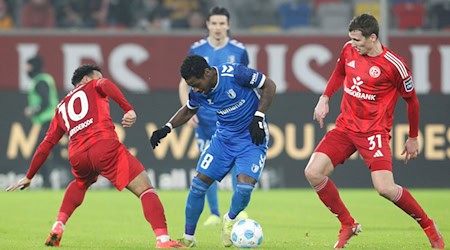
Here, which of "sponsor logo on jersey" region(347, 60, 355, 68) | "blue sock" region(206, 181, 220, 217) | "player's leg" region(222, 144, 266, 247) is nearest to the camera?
"player's leg" region(222, 144, 266, 247)

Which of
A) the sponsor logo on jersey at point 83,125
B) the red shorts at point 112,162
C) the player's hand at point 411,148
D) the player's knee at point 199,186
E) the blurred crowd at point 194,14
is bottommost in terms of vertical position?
the blurred crowd at point 194,14

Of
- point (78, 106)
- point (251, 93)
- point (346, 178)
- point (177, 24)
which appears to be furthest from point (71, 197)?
point (177, 24)

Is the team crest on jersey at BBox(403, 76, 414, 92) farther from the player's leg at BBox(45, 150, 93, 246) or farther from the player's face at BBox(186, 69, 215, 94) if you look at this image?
the player's leg at BBox(45, 150, 93, 246)

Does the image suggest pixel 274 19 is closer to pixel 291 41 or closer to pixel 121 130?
pixel 291 41

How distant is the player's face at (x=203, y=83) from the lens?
8.97 m

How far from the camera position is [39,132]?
17484 millimetres

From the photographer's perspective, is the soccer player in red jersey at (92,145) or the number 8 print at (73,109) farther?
the number 8 print at (73,109)

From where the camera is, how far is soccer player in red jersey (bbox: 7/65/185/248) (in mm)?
9078

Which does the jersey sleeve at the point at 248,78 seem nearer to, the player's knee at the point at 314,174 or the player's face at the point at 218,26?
the player's knee at the point at 314,174

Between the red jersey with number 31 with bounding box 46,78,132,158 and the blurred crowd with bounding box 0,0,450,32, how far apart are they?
36.7 feet

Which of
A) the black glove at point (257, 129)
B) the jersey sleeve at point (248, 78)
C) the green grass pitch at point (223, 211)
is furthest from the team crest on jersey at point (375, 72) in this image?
the green grass pitch at point (223, 211)

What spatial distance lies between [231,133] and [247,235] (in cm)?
99

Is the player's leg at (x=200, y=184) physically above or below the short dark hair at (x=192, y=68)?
below

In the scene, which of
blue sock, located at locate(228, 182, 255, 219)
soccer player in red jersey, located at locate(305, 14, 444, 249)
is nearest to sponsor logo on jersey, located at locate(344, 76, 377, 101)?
soccer player in red jersey, located at locate(305, 14, 444, 249)
